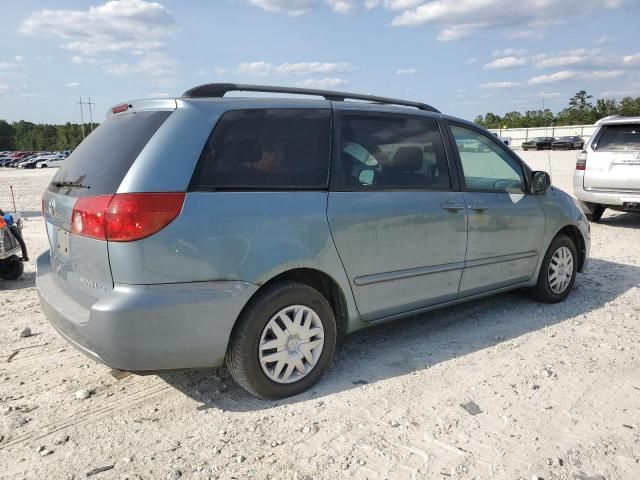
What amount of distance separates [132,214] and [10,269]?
170 inches

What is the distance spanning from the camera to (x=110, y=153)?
3.11 m

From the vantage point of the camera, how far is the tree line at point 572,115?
7581 centimetres

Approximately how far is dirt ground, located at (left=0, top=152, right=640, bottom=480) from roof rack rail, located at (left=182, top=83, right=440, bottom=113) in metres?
1.85

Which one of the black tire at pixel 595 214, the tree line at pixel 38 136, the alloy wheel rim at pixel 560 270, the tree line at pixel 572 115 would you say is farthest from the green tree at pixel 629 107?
the tree line at pixel 38 136

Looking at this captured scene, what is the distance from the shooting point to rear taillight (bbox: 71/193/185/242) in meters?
2.75

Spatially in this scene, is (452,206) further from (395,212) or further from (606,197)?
(606,197)

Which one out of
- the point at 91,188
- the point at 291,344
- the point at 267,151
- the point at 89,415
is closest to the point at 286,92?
the point at 267,151

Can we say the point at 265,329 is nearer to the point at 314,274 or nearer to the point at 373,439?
the point at 314,274

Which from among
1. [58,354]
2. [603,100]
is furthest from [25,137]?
[58,354]

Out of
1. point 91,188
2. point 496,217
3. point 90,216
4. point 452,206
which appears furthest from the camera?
point 496,217

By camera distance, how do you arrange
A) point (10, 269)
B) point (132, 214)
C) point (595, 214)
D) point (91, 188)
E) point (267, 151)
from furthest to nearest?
point (595, 214), point (10, 269), point (267, 151), point (91, 188), point (132, 214)

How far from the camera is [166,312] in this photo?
282 cm

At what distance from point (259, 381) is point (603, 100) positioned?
93.5 metres

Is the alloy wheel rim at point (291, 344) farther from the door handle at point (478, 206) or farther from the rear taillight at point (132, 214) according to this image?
the door handle at point (478, 206)
